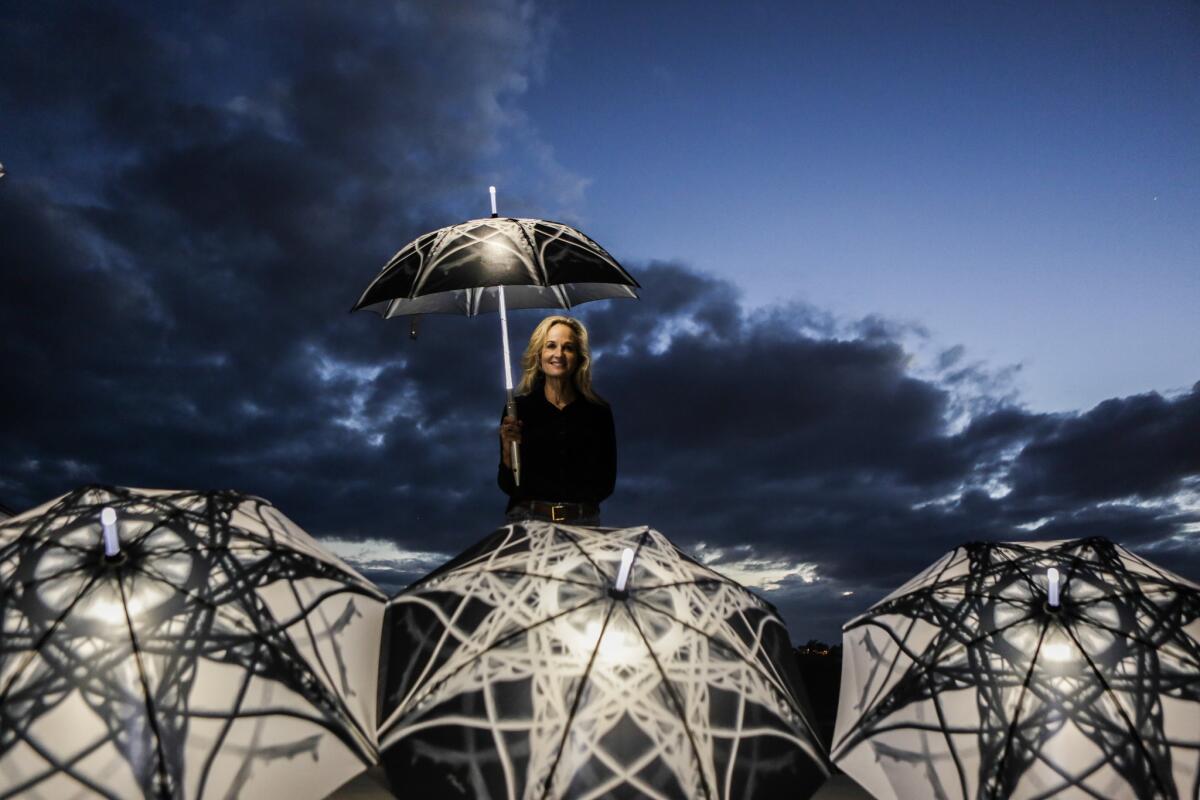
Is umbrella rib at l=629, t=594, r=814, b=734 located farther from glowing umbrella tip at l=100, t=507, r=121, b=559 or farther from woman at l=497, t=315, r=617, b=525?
woman at l=497, t=315, r=617, b=525

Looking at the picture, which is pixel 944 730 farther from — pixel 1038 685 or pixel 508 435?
pixel 508 435

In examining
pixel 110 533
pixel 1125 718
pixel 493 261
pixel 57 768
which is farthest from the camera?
pixel 493 261

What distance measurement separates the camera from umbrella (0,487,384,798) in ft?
9.35

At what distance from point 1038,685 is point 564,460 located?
9.52 feet

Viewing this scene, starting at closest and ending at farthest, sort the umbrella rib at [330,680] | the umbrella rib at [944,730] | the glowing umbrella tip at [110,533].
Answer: the glowing umbrella tip at [110,533] → the umbrella rib at [330,680] → the umbrella rib at [944,730]

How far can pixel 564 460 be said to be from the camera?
5.68 m

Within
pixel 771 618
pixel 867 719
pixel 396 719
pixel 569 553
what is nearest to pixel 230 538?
pixel 396 719

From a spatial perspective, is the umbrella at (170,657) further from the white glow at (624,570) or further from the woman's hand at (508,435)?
the woman's hand at (508,435)

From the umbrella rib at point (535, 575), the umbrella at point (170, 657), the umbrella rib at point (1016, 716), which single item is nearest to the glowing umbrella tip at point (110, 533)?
the umbrella at point (170, 657)

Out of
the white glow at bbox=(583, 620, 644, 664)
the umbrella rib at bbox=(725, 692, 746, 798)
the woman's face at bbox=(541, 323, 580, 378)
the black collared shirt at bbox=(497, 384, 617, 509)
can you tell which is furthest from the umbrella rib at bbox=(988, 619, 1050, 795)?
the woman's face at bbox=(541, 323, 580, 378)

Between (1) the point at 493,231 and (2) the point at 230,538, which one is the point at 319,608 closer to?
(2) the point at 230,538

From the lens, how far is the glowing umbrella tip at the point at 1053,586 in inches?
135

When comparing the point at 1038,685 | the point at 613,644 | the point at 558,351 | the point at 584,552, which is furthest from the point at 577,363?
the point at 1038,685

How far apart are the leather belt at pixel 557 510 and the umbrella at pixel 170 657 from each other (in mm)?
2146
